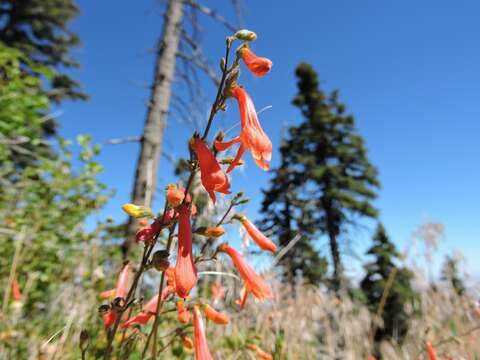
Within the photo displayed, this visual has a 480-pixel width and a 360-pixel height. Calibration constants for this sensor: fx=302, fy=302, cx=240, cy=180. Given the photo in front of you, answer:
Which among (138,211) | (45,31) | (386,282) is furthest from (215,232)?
(45,31)

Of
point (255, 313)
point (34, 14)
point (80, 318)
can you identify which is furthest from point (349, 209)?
point (34, 14)

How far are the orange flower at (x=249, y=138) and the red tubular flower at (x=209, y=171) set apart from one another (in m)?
0.05

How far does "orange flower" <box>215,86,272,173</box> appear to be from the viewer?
0.91 meters

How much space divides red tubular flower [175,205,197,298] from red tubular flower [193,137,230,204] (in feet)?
0.36

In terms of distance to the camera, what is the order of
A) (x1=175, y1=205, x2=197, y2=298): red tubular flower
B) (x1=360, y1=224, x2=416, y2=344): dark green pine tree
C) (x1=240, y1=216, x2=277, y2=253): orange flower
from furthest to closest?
(x1=360, y1=224, x2=416, y2=344): dark green pine tree
(x1=240, y1=216, x2=277, y2=253): orange flower
(x1=175, y1=205, x2=197, y2=298): red tubular flower

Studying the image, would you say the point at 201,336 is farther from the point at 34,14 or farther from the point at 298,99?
the point at 298,99

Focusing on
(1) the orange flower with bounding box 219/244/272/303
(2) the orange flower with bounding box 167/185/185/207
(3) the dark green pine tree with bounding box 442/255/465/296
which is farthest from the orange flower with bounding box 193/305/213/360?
(3) the dark green pine tree with bounding box 442/255/465/296

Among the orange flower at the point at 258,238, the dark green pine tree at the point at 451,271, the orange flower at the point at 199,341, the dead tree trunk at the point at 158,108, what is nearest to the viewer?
the orange flower at the point at 199,341

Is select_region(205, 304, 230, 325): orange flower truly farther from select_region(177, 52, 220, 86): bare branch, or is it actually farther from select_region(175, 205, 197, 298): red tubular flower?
select_region(177, 52, 220, 86): bare branch

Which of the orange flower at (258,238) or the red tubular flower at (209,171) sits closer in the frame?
the red tubular flower at (209,171)

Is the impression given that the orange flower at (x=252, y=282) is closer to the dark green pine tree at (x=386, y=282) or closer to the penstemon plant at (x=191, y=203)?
the penstemon plant at (x=191, y=203)

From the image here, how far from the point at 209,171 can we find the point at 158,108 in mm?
4508

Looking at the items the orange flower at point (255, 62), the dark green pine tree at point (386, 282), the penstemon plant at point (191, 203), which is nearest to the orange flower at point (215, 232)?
the penstemon plant at point (191, 203)

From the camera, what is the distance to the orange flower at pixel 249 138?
908 mm
